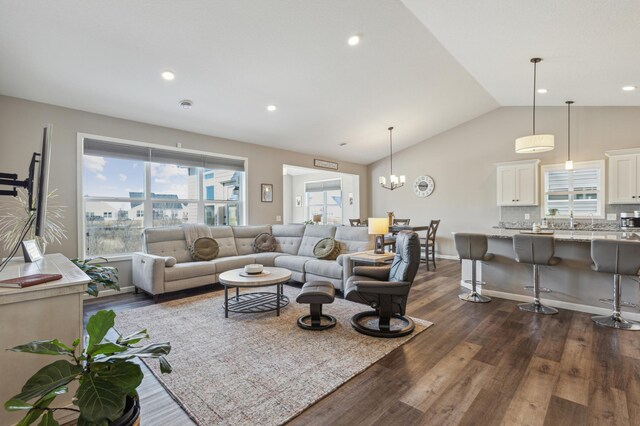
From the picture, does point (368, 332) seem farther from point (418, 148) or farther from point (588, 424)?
point (418, 148)

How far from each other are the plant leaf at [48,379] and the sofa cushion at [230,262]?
3660 mm

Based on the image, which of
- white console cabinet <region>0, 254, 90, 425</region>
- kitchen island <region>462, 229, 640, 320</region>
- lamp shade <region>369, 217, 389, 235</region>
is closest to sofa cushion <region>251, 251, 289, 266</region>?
lamp shade <region>369, 217, 389, 235</region>

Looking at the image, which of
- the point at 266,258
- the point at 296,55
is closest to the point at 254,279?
the point at 266,258

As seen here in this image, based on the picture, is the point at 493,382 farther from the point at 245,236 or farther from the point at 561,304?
the point at 245,236

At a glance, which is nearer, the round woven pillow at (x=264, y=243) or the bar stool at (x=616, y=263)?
the bar stool at (x=616, y=263)

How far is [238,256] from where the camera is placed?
5.39 meters

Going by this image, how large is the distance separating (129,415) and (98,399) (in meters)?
0.19

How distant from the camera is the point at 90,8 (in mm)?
2791

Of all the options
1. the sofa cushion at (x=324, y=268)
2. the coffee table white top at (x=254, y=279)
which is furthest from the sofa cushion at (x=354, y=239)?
the coffee table white top at (x=254, y=279)

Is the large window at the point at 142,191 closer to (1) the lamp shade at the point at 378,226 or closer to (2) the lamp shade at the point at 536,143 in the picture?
(1) the lamp shade at the point at 378,226

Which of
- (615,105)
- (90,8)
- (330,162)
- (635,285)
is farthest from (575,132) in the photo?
(90,8)

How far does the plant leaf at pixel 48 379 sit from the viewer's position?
42.5 inches

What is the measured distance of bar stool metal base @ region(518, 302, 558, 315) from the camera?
12.0ft

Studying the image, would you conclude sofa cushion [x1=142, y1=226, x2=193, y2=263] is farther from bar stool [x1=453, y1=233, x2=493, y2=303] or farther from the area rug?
bar stool [x1=453, y1=233, x2=493, y2=303]
